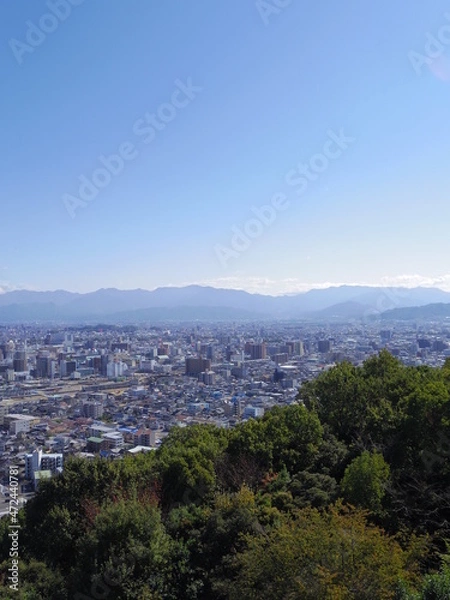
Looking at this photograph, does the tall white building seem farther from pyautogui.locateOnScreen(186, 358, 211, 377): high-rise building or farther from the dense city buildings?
pyautogui.locateOnScreen(186, 358, 211, 377): high-rise building

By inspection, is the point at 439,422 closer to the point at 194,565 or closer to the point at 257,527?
the point at 257,527

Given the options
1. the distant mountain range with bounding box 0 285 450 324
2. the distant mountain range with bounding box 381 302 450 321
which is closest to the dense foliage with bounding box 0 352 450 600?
the distant mountain range with bounding box 381 302 450 321

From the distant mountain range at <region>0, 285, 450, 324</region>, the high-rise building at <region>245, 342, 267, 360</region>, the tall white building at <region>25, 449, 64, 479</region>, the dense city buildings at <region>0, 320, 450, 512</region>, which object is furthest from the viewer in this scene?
the distant mountain range at <region>0, 285, 450, 324</region>

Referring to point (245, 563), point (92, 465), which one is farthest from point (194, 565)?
point (92, 465)

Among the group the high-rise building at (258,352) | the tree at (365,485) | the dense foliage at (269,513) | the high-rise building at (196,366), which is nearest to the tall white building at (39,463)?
the dense foliage at (269,513)

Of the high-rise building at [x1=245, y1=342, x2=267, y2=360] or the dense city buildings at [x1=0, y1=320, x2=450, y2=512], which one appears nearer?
the dense city buildings at [x1=0, y1=320, x2=450, y2=512]

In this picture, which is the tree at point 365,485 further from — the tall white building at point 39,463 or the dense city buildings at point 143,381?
the tall white building at point 39,463

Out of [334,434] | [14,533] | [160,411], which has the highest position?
[334,434]

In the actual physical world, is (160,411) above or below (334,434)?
below
